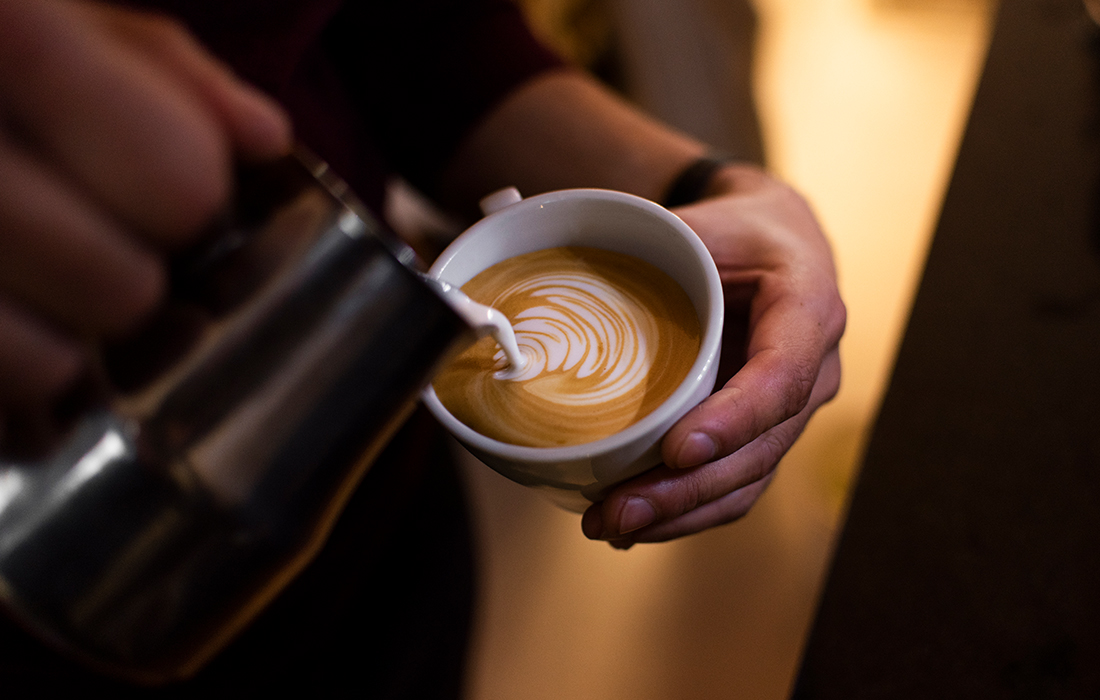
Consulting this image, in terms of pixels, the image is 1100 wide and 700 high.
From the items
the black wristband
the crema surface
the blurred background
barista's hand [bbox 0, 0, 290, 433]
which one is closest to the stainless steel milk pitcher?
barista's hand [bbox 0, 0, 290, 433]

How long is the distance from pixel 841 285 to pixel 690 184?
0.30 meters

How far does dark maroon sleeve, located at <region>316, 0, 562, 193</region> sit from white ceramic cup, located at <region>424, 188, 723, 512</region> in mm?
262

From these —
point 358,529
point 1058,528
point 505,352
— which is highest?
point 505,352

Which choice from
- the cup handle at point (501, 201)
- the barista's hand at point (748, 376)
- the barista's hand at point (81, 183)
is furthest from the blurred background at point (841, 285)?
the barista's hand at point (81, 183)

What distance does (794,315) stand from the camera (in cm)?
42

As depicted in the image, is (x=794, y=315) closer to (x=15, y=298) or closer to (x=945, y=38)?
(x=15, y=298)

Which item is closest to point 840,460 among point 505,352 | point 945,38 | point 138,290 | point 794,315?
point 794,315

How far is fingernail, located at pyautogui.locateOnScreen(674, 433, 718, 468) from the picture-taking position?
1.11 ft

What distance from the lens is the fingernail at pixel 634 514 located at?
1.21ft

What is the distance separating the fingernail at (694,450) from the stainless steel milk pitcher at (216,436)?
151mm

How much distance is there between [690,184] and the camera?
0.57 metres

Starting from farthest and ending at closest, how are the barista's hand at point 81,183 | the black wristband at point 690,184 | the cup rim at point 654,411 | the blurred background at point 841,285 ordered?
1. the black wristband at point 690,184
2. the blurred background at point 841,285
3. the cup rim at point 654,411
4. the barista's hand at point 81,183

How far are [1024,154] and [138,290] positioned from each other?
88 cm

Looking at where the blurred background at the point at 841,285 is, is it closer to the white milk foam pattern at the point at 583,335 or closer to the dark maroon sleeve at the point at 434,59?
the white milk foam pattern at the point at 583,335
